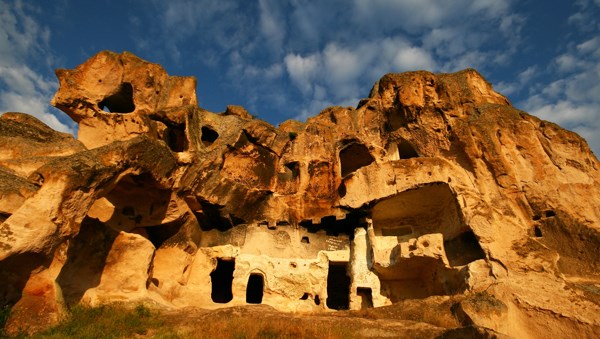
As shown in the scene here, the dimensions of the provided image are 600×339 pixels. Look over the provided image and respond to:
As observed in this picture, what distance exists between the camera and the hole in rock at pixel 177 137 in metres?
15.8

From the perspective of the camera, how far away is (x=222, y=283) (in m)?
17.4

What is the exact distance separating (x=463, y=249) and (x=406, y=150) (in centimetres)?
620

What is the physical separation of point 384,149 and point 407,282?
600 centimetres

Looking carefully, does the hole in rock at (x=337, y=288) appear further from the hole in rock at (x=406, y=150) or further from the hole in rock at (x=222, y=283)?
the hole in rock at (x=406, y=150)

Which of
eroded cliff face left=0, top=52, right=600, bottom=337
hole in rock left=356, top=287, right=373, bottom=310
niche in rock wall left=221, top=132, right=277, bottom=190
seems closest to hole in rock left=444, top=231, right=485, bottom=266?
eroded cliff face left=0, top=52, right=600, bottom=337

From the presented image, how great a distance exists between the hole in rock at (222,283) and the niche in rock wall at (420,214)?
21.7ft

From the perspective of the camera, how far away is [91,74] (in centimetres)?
1720

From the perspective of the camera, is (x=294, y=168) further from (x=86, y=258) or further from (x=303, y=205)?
(x=86, y=258)

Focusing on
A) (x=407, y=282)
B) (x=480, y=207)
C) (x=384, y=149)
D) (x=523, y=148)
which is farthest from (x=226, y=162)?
(x=523, y=148)

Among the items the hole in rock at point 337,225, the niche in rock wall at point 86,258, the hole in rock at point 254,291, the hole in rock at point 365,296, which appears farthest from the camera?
the hole in rock at point 254,291

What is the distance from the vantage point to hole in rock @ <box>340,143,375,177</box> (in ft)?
59.6

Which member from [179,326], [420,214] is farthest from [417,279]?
[179,326]

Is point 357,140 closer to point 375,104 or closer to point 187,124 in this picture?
point 375,104

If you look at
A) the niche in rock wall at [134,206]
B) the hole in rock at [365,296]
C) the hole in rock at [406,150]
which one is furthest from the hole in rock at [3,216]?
the hole in rock at [406,150]
